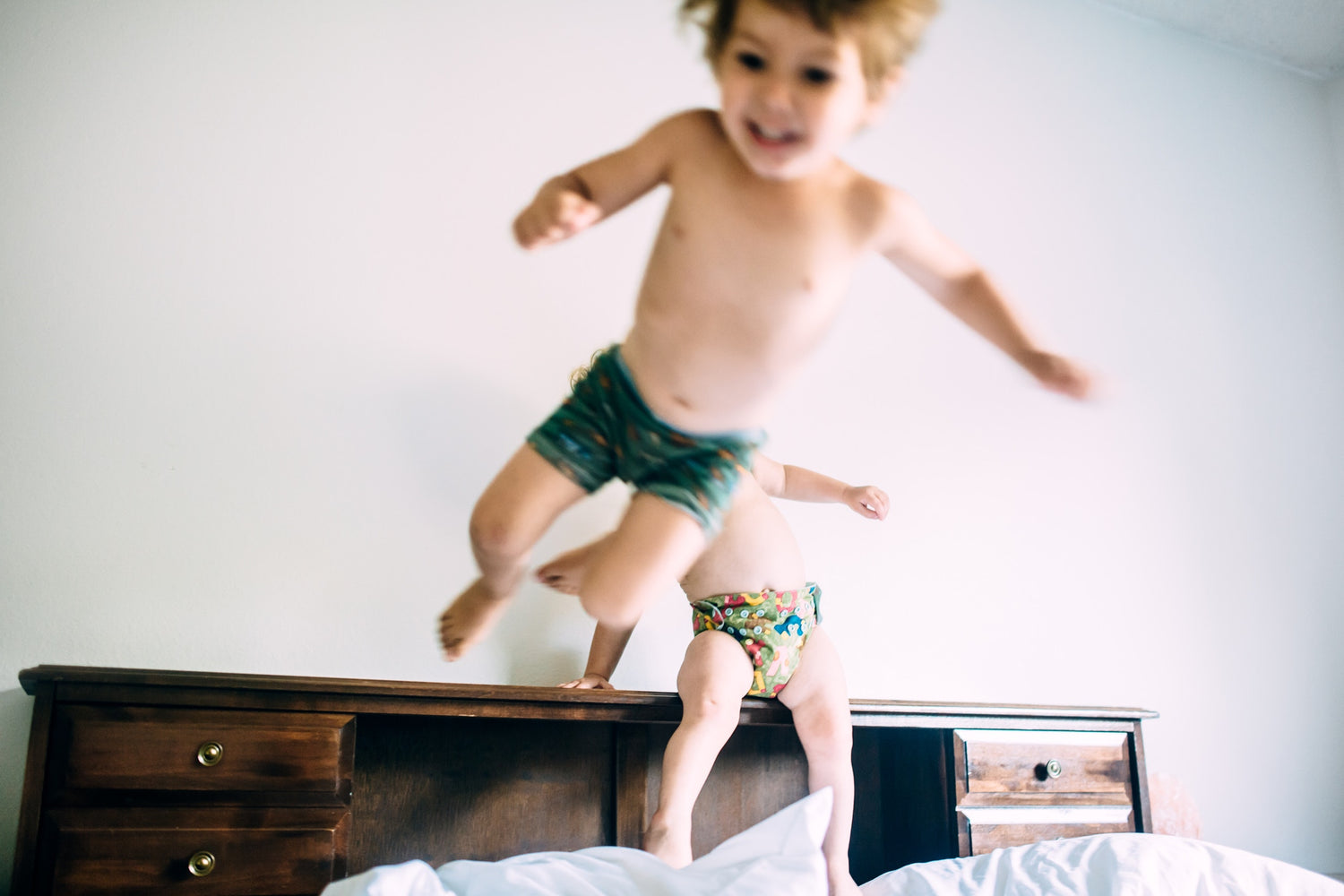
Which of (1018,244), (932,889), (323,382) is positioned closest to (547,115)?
(323,382)

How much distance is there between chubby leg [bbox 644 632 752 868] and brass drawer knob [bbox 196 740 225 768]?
514 mm

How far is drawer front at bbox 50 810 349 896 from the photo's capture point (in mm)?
1125

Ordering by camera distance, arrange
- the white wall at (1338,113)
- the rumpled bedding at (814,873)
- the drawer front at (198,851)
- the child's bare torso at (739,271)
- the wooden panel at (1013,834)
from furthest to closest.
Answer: the white wall at (1338,113)
the wooden panel at (1013,834)
the drawer front at (198,851)
the rumpled bedding at (814,873)
the child's bare torso at (739,271)

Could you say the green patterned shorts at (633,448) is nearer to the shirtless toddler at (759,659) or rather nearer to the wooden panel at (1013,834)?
the shirtless toddler at (759,659)

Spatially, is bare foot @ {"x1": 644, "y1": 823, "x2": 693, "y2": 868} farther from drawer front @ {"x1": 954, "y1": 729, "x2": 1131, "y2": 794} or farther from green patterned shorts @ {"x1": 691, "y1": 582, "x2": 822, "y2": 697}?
drawer front @ {"x1": 954, "y1": 729, "x2": 1131, "y2": 794}

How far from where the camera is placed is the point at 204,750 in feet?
3.88

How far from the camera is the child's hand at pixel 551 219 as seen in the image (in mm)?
732

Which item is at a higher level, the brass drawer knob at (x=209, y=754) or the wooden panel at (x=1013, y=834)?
the brass drawer knob at (x=209, y=754)

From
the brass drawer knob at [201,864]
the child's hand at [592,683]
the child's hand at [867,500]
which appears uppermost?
the child's hand at [867,500]

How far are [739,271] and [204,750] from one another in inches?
34.2

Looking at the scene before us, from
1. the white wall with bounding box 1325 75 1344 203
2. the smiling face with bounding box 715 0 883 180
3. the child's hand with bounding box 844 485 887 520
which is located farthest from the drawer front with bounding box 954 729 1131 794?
the white wall with bounding box 1325 75 1344 203

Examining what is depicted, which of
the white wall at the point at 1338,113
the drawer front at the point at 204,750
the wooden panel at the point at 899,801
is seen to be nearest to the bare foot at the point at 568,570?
the drawer front at the point at 204,750

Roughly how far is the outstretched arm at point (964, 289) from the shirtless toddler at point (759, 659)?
0.54 meters

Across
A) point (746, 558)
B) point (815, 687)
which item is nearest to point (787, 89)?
point (746, 558)
